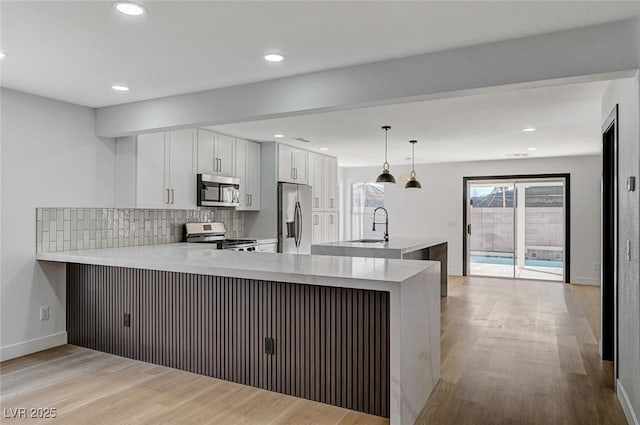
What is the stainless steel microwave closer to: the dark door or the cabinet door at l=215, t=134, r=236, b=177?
the cabinet door at l=215, t=134, r=236, b=177

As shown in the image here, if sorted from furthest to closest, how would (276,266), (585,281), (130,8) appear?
(585,281)
(276,266)
(130,8)

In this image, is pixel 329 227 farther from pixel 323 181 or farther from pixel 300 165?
pixel 300 165

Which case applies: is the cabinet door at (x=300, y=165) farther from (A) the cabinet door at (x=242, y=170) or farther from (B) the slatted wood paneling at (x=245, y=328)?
(B) the slatted wood paneling at (x=245, y=328)

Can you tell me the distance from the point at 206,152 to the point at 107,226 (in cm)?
145

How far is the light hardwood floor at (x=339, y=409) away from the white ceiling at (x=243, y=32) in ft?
7.33

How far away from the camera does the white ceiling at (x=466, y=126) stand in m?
3.98

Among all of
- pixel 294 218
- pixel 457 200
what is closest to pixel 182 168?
pixel 294 218

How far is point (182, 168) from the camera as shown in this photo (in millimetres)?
4984

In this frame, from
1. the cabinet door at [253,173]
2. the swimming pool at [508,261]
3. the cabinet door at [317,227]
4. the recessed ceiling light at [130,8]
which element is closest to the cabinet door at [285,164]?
the cabinet door at [253,173]

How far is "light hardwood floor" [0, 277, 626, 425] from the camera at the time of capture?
2.67m

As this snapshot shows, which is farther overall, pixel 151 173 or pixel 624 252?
pixel 151 173

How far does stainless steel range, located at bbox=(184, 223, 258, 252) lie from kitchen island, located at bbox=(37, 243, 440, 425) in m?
1.49

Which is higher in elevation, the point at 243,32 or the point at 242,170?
the point at 243,32

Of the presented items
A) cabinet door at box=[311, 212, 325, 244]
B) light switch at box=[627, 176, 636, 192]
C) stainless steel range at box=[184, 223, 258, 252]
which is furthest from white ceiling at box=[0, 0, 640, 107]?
cabinet door at box=[311, 212, 325, 244]
